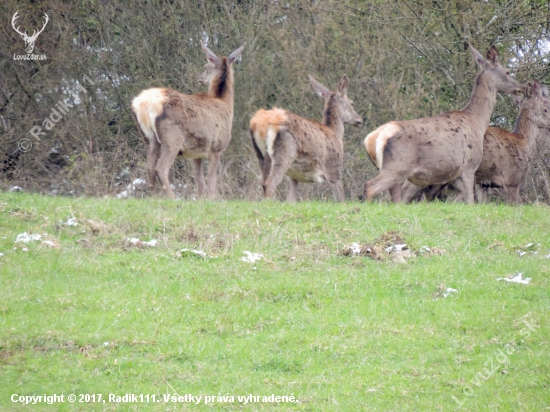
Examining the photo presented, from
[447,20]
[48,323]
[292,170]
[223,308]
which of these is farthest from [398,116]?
[48,323]

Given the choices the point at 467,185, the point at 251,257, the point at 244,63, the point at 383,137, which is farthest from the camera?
the point at 244,63

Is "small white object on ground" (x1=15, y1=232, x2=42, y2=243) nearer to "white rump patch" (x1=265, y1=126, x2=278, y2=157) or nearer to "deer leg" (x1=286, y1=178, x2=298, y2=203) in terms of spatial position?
"white rump patch" (x1=265, y1=126, x2=278, y2=157)

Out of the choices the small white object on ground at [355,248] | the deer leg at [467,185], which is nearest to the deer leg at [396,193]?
the deer leg at [467,185]

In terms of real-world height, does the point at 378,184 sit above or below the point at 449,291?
above

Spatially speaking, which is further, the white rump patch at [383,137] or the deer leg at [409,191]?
the deer leg at [409,191]

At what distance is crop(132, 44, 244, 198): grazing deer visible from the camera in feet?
41.1

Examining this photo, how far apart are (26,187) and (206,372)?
39.8ft

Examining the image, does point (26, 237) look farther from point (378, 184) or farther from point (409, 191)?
point (409, 191)

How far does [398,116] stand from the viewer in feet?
52.5

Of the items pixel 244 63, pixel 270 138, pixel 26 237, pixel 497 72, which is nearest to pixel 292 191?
pixel 270 138

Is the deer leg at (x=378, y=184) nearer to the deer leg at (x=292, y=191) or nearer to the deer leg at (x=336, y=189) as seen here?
the deer leg at (x=336, y=189)

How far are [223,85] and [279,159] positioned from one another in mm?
2271

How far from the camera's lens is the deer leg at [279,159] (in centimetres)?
1294

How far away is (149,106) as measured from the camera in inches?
490
